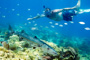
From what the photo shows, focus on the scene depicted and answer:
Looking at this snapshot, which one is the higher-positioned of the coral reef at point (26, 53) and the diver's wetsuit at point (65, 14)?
the diver's wetsuit at point (65, 14)

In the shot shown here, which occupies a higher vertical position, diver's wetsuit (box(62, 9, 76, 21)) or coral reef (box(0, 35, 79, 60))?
diver's wetsuit (box(62, 9, 76, 21))

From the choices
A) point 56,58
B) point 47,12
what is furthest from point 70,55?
point 47,12

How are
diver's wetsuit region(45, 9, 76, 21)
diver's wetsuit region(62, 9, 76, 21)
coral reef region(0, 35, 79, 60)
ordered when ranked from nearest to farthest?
coral reef region(0, 35, 79, 60)
diver's wetsuit region(45, 9, 76, 21)
diver's wetsuit region(62, 9, 76, 21)

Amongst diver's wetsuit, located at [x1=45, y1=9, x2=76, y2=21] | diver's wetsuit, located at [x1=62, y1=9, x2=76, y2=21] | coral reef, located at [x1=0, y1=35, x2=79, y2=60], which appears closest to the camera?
coral reef, located at [x1=0, y1=35, x2=79, y2=60]

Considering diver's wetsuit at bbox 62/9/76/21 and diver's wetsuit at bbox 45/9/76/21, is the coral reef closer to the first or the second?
diver's wetsuit at bbox 45/9/76/21

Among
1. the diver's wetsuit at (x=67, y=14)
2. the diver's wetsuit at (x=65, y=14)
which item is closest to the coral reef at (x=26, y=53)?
the diver's wetsuit at (x=65, y=14)

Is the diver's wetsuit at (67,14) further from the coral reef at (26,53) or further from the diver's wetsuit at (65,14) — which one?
the coral reef at (26,53)

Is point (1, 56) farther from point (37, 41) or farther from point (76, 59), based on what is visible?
point (76, 59)

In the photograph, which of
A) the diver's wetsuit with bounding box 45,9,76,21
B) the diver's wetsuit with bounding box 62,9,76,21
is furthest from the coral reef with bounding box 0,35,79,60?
the diver's wetsuit with bounding box 62,9,76,21

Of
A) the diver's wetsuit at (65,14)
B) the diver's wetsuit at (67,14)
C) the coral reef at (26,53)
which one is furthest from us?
the diver's wetsuit at (67,14)

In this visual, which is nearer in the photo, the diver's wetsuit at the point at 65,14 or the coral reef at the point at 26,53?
the coral reef at the point at 26,53

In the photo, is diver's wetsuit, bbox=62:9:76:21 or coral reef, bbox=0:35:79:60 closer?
coral reef, bbox=0:35:79:60

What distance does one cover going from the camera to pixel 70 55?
6523 millimetres

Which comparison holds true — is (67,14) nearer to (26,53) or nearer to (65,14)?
(65,14)
